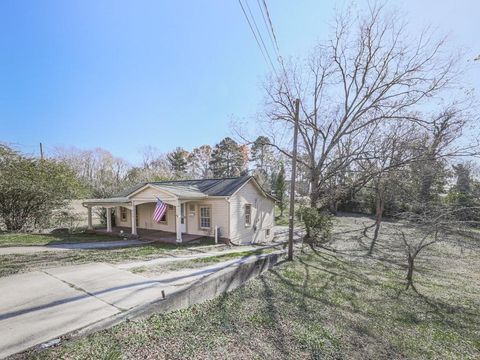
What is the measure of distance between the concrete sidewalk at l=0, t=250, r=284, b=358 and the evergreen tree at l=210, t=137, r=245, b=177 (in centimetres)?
3761

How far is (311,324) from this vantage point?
4.54 metres

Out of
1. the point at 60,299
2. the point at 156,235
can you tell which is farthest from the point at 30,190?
the point at 60,299

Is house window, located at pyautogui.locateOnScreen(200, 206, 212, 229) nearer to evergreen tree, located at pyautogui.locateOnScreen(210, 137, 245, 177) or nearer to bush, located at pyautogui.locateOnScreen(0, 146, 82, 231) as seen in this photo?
bush, located at pyautogui.locateOnScreen(0, 146, 82, 231)

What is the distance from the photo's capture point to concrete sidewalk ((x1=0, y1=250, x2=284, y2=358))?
3.27 metres

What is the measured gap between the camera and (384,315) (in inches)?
214

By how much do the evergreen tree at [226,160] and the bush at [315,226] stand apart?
29.3m

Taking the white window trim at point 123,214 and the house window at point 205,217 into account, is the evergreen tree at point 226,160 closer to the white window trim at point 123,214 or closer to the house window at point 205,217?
the white window trim at point 123,214

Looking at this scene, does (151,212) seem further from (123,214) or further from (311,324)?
(311,324)

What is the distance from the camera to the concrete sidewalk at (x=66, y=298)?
3270 millimetres

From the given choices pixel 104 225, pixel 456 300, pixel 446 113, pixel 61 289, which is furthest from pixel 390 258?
pixel 104 225

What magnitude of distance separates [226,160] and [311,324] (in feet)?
132

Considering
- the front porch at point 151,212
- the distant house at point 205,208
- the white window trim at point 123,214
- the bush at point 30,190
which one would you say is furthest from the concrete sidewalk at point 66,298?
the white window trim at point 123,214

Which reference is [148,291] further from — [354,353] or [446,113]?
[446,113]

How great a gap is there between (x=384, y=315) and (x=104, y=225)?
18094 millimetres
